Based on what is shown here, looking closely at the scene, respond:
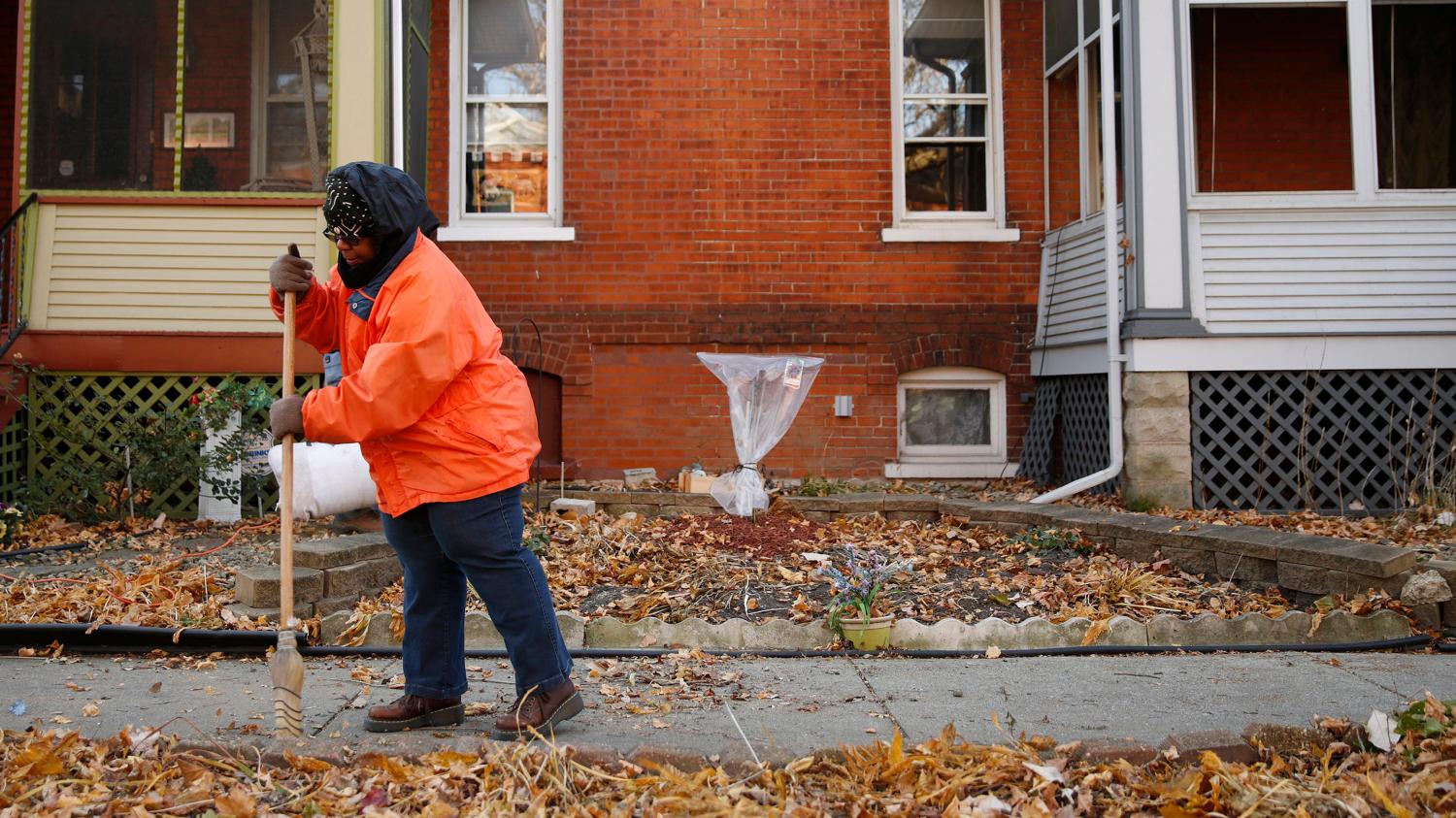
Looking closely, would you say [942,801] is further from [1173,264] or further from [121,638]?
[1173,264]

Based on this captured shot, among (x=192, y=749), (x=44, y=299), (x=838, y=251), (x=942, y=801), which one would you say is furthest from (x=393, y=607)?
A: (x=838, y=251)

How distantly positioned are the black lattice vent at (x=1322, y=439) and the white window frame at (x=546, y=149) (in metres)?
5.06

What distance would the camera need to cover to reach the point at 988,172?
959 cm

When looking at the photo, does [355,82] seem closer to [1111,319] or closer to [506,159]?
[506,159]

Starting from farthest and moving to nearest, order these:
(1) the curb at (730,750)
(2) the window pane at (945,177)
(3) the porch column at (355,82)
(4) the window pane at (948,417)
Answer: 1. (2) the window pane at (945,177)
2. (4) the window pane at (948,417)
3. (3) the porch column at (355,82)
4. (1) the curb at (730,750)

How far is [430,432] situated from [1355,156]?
717 cm

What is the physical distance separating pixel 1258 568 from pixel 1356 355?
124 inches

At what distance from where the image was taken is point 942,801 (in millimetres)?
2928

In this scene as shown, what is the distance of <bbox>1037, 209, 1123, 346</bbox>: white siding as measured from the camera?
833 cm

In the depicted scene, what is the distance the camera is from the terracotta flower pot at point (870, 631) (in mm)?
4750

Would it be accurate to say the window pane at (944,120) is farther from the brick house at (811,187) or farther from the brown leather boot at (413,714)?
the brown leather boot at (413,714)

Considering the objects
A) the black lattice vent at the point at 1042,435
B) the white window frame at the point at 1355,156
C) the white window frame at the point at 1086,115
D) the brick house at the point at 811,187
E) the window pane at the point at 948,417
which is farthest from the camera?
the window pane at the point at 948,417

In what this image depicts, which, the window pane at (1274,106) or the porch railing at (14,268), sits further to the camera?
the window pane at (1274,106)

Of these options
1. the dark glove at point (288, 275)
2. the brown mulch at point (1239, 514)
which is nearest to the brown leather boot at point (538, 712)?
the dark glove at point (288, 275)
